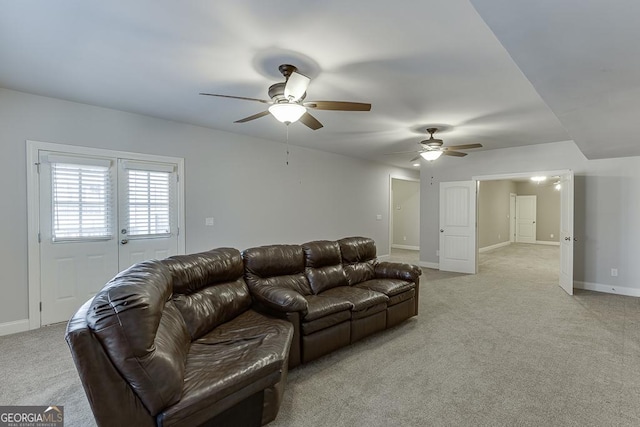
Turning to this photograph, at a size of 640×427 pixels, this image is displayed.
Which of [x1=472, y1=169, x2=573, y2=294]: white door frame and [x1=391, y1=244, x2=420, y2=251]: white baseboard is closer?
[x1=472, y1=169, x2=573, y2=294]: white door frame

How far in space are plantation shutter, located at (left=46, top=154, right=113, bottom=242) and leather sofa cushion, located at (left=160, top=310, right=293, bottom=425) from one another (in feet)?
8.27

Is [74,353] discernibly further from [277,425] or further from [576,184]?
[576,184]

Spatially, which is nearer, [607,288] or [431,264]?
[607,288]

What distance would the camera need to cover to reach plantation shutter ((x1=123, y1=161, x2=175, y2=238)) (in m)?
4.02

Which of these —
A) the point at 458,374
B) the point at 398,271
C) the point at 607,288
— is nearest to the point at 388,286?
the point at 398,271

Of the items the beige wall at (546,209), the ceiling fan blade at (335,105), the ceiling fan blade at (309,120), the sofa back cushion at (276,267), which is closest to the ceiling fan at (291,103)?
the ceiling fan blade at (335,105)

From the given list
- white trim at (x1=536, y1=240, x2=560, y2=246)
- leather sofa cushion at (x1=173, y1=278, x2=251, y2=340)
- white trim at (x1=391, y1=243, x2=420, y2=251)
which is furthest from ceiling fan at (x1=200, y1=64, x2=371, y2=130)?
white trim at (x1=536, y1=240, x2=560, y2=246)

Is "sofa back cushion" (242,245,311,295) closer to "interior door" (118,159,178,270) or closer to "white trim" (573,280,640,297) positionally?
"interior door" (118,159,178,270)

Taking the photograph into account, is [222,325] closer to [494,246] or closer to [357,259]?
[357,259]

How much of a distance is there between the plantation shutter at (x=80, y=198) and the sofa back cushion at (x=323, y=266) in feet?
8.51

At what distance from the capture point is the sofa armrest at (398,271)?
367 cm

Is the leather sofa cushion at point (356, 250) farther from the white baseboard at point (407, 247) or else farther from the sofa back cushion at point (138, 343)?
the white baseboard at point (407, 247)

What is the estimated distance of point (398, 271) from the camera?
12.4 ft

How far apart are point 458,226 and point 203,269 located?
18.2 feet
